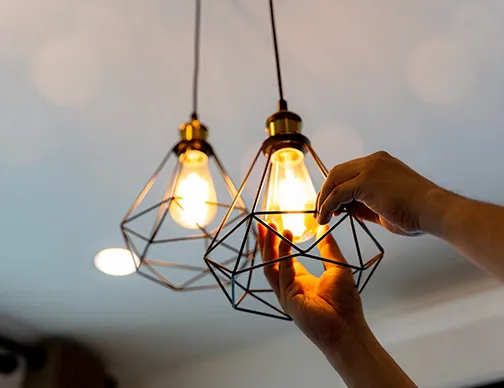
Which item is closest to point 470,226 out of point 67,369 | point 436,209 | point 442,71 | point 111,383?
point 436,209

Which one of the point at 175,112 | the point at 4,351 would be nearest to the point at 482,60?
the point at 175,112

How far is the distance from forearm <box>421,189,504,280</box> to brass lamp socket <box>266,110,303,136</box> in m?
0.19

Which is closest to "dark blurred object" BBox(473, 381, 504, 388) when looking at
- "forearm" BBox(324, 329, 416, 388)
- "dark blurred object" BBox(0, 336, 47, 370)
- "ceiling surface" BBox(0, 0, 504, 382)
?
"ceiling surface" BBox(0, 0, 504, 382)

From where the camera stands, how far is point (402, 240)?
1.50 m

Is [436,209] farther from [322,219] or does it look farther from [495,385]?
[495,385]

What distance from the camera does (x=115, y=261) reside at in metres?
1.56

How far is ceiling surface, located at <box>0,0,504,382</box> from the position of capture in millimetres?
969

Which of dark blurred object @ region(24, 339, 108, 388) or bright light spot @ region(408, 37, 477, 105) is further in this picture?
dark blurred object @ region(24, 339, 108, 388)

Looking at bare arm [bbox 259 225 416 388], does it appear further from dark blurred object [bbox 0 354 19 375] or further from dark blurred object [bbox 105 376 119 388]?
dark blurred object [bbox 105 376 119 388]

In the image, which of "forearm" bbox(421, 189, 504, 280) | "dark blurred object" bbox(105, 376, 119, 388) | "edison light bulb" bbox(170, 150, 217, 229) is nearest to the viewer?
"forearm" bbox(421, 189, 504, 280)

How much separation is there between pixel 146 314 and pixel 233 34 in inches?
43.1

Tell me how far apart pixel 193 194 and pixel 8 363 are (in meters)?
1.47

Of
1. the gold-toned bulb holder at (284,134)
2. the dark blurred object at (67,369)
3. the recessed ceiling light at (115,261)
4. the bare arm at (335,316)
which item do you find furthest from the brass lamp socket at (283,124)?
the dark blurred object at (67,369)

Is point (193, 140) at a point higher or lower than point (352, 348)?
higher
